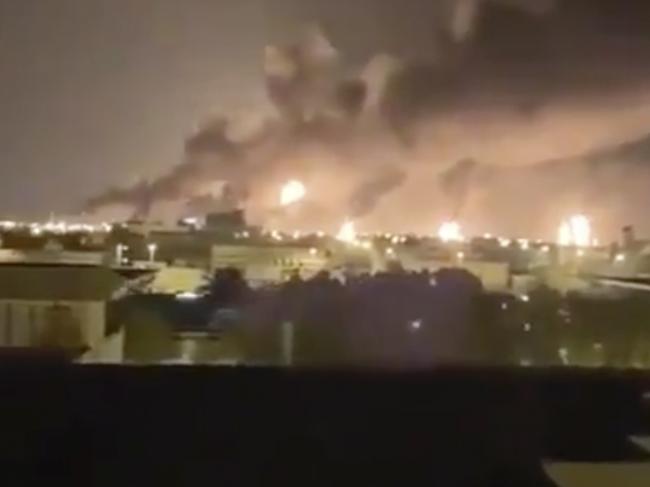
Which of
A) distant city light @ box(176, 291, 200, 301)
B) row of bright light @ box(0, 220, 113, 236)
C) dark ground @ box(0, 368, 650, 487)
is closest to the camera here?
dark ground @ box(0, 368, 650, 487)

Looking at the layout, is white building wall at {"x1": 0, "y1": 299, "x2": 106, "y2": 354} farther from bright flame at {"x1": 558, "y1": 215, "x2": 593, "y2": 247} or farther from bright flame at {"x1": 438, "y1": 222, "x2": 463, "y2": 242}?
bright flame at {"x1": 558, "y1": 215, "x2": 593, "y2": 247}

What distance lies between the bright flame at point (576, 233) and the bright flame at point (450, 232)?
1.55 ft

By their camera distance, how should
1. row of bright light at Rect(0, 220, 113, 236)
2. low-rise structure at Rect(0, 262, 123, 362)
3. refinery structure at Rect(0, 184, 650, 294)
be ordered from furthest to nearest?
row of bright light at Rect(0, 220, 113, 236) < refinery structure at Rect(0, 184, 650, 294) < low-rise structure at Rect(0, 262, 123, 362)

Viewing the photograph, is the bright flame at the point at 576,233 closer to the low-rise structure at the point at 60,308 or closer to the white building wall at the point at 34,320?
the low-rise structure at the point at 60,308

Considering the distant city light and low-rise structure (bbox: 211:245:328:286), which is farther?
low-rise structure (bbox: 211:245:328:286)

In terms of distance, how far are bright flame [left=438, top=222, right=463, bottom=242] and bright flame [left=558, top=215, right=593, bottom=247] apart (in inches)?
18.6

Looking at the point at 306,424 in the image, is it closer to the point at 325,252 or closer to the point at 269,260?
the point at 269,260

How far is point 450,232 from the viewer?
5.37 metres

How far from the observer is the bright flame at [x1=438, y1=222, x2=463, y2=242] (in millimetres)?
5239

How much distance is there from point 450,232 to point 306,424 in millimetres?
2736

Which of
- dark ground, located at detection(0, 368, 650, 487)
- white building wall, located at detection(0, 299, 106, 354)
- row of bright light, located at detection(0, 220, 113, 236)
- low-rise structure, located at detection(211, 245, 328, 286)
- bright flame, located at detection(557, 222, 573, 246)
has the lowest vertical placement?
dark ground, located at detection(0, 368, 650, 487)

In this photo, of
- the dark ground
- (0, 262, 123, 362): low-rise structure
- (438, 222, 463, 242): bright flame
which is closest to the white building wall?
(0, 262, 123, 362): low-rise structure

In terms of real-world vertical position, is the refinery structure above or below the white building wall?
above

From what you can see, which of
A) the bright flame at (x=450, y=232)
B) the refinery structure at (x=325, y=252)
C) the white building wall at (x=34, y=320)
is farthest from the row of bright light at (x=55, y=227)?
the bright flame at (x=450, y=232)
